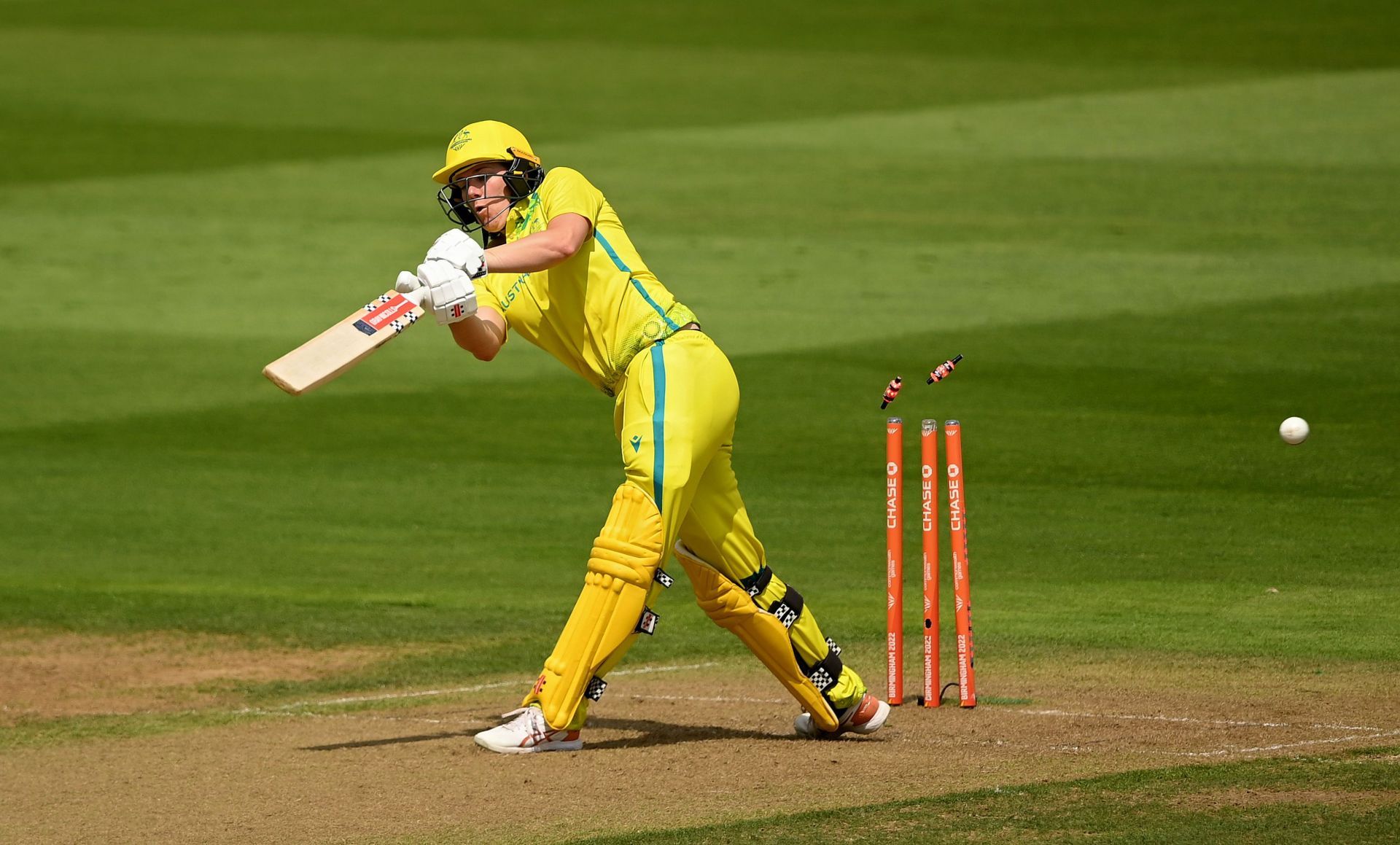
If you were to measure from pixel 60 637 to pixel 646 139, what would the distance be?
572 inches

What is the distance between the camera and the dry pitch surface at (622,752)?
5988 mm

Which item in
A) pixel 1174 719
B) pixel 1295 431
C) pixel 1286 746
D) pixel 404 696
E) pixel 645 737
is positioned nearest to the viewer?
pixel 1286 746

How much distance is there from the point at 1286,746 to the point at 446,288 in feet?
10.2

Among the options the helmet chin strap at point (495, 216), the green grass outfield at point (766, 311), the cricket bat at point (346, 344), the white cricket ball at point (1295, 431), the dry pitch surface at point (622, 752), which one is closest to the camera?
the dry pitch surface at point (622, 752)

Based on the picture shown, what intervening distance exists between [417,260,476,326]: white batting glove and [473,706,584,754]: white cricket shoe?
4.61ft

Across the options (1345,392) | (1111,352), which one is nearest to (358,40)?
(1111,352)

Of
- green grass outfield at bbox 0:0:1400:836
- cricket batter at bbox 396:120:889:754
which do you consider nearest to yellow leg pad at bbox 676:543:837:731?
cricket batter at bbox 396:120:889:754

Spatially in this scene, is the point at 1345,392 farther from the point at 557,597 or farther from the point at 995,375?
the point at 557,597

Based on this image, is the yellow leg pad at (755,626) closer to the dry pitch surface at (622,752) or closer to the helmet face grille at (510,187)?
the dry pitch surface at (622,752)

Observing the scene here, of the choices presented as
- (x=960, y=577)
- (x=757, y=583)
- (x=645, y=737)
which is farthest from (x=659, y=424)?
(x=960, y=577)

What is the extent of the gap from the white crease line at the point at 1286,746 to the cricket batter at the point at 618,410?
1106 mm

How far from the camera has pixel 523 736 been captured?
6.72 metres

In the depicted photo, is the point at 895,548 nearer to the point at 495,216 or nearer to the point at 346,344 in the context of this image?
the point at 495,216

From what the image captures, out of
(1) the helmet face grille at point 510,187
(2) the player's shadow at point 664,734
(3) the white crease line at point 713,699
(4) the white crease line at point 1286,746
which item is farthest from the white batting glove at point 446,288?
(4) the white crease line at point 1286,746
